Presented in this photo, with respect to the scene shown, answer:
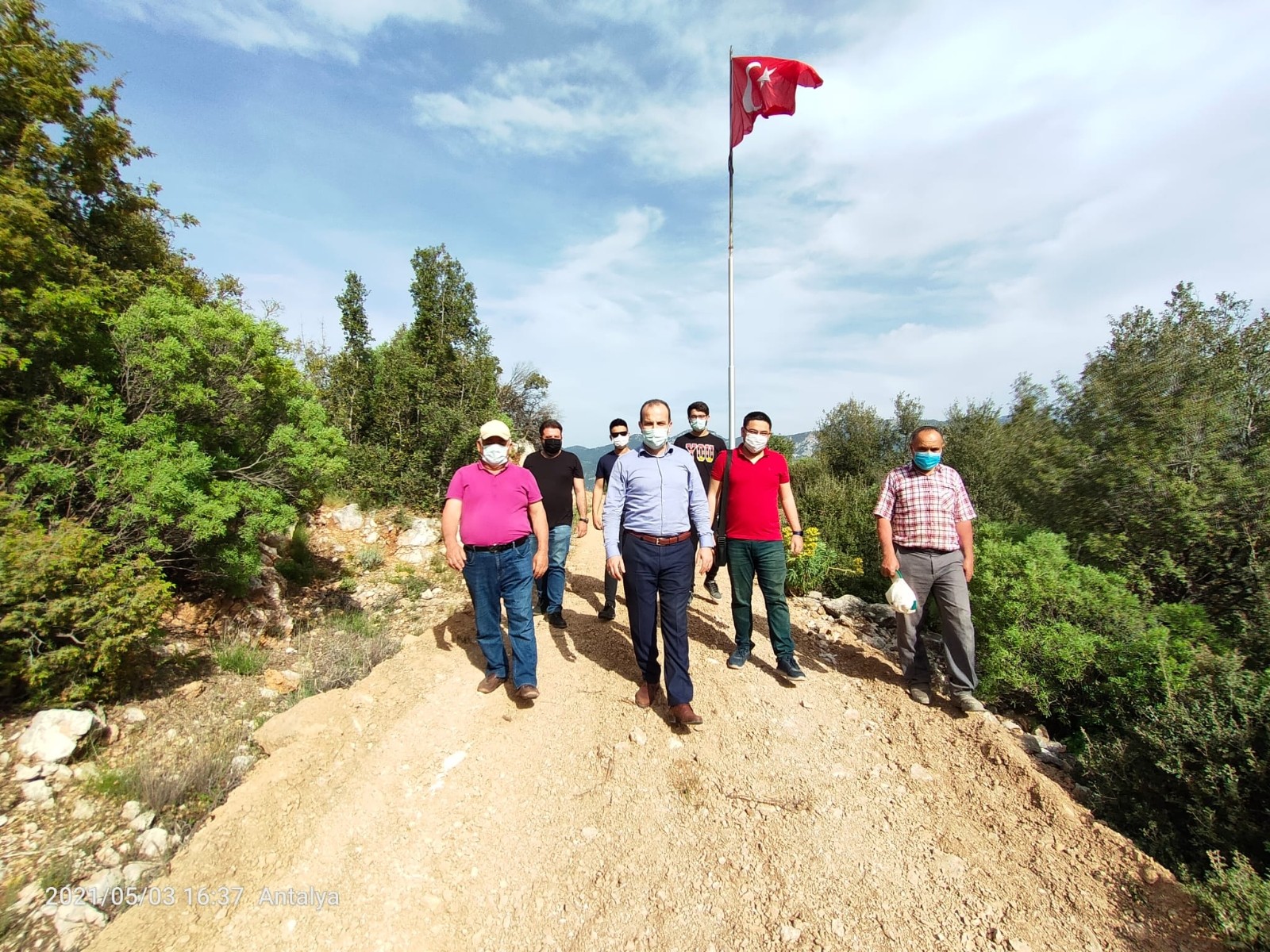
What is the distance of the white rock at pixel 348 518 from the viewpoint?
475 inches

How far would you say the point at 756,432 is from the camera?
15.2 ft

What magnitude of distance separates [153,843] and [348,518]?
31.0 ft

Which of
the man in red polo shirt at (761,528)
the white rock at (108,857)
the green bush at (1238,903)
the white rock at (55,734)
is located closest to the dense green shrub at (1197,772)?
the green bush at (1238,903)

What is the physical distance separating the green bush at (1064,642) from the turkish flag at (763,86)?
8.87 metres

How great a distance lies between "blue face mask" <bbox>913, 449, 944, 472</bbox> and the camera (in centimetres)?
431

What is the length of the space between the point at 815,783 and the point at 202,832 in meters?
3.73

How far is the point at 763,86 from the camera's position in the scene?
10.0 m

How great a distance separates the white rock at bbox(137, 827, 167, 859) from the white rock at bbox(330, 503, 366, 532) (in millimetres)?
9074

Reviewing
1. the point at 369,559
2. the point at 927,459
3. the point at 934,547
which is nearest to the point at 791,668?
the point at 934,547

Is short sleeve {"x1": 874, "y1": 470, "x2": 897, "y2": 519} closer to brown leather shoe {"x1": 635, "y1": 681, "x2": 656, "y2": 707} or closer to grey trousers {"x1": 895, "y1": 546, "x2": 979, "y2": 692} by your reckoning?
grey trousers {"x1": 895, "y1": 546, "x2": 979, "y2": 692}

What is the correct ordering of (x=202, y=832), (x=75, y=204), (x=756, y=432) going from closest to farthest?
(x=202, y=832) → (x=756, y=432) → (x=75, y=204)

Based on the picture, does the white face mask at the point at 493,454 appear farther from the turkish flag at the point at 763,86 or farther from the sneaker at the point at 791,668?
the turkish flag at the point at 763,86

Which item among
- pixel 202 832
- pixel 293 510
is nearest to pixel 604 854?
pixel 202 832

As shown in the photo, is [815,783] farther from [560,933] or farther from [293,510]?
[293,510]
